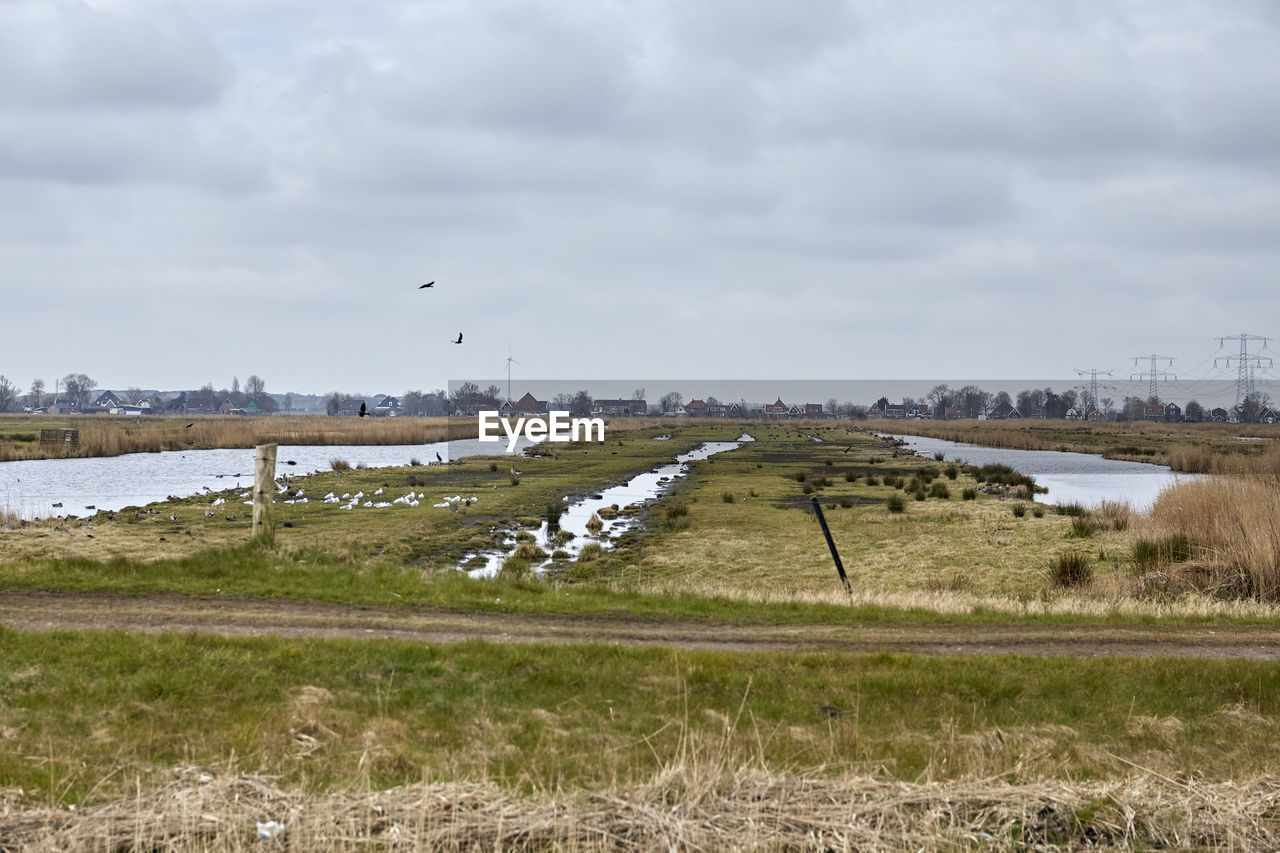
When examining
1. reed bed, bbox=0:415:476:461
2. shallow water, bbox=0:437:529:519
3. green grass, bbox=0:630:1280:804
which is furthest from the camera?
reed bed, bbox=0:415:476:461

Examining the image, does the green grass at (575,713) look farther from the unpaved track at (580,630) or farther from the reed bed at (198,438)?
the reed bed at (198,438)

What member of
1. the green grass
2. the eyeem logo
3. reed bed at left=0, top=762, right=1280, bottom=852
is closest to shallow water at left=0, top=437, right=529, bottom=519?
the green grass

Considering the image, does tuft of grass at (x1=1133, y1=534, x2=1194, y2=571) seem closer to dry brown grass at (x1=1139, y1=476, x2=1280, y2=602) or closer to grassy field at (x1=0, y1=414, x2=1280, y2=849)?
dry brown grass at (x1=1139, y1=476, x2=1280, y2=602)

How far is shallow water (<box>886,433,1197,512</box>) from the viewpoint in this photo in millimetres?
44344

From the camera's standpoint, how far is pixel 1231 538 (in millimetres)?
19188

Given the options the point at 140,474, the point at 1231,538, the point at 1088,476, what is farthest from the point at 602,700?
the point at 1088,476

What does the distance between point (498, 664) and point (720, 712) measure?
2.60m

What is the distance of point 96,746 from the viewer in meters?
8.09

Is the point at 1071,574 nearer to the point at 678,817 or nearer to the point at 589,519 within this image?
the point at 678,817

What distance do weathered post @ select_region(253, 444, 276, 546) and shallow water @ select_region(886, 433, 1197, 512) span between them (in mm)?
30131

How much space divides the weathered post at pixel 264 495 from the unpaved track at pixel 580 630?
2.91 m

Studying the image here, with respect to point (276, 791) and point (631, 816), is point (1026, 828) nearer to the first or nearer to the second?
point (631, 816)

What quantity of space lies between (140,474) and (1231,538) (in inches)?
2018

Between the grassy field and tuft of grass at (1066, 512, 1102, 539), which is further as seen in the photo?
tuft of grass at (1066, 512, 1102, 539)
